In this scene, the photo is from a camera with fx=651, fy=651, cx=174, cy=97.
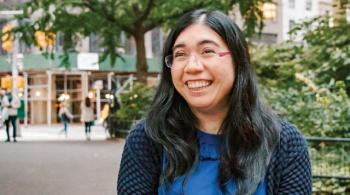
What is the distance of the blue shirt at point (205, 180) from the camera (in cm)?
201

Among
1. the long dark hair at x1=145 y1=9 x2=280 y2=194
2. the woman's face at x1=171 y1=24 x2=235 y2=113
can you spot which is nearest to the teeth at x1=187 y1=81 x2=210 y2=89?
the woman's face at x1=171 y1=24 x2=235 y2=113

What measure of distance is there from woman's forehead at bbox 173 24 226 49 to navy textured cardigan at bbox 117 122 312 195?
345mm

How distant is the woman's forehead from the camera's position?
2.11 meters

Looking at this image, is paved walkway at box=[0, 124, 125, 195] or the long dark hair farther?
paved walkway at box=[0, 124, 125, 195]

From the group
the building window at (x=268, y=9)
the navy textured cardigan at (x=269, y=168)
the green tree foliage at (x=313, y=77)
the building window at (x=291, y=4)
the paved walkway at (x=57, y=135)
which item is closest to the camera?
the navy textured cardigan at (x=269, y=168)

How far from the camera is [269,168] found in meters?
2.10

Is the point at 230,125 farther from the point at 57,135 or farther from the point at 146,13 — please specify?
the point at 57,135

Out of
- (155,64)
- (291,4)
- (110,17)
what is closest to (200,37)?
(155,64)

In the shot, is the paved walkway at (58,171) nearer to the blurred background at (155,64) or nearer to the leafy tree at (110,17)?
the blurred background at (155,64)

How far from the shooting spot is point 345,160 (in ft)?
28.3

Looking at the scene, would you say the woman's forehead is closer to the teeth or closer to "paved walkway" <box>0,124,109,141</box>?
the teeth

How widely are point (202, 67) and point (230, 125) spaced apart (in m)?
0.22

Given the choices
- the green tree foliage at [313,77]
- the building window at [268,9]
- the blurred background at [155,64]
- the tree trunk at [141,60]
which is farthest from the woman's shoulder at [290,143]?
the tree trunk at [141,60]

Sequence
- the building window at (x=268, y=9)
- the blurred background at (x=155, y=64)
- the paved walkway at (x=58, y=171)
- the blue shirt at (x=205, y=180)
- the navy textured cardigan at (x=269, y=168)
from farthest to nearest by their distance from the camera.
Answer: the building window at (x=268, y=9)
the blurred background at (x=155, y=64)
the paved walkway at (x=58, y=171)
the navy textured cardigan at (x=269, y=168)
the blue shirt at (x=205, y=180)
